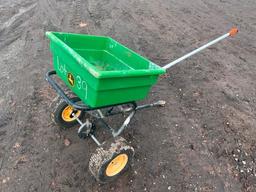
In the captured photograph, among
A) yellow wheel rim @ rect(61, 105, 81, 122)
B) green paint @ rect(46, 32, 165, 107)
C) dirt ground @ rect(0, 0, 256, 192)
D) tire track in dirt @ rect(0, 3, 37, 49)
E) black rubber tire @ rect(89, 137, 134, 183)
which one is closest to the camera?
green paint @ rect(46, 32, 165, 107)

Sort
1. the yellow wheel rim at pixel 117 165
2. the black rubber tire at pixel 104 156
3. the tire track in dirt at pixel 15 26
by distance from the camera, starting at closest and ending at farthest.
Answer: the black rubber tire at pixel 104 156, the yellow wheel rim at pixel 117 165, the tire track in dirt at pixel 15 26

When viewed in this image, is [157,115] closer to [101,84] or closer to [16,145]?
[101,84]

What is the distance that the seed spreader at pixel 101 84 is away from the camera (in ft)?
9.03

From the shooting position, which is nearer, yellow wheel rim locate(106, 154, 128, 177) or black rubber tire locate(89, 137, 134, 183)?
black rubber tire locate(89, 137, 134, 183)

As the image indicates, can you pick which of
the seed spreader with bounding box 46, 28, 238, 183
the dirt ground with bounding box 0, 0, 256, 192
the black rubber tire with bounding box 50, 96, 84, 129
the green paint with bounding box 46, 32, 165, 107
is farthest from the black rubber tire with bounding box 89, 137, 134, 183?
the black rubber tire with bounding box 50, 96, 84, 129

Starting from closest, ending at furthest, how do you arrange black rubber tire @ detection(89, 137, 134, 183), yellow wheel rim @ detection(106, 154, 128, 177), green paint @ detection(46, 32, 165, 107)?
green paint @ detection(46, 32, 165, 107) < black rubber tire @ detection(89, 137, 134, 183) < yellow wheel rim @ detection(106, 154, 128, 177)

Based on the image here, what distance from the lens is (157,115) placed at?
4.35 metres

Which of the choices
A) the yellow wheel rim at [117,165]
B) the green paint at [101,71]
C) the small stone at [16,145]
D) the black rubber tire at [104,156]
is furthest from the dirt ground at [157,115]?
the green paint at [101,71]

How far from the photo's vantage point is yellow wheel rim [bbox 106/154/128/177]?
10.8 ft

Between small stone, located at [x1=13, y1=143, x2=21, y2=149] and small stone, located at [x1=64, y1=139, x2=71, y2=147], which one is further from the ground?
small stone, located at [x1=64, y1=139, x2=71, y2=147]

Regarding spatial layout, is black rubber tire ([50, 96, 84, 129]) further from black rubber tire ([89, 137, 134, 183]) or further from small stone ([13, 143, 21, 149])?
black rubber tire ([89, 137, 134, 183])

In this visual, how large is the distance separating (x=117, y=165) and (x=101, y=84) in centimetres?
120

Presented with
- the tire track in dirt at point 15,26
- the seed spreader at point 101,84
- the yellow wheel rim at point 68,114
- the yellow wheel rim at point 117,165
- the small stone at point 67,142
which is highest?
the seed spreader at point 101,84

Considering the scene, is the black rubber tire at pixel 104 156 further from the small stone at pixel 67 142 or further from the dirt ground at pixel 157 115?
the small stone at pixel 67 142
